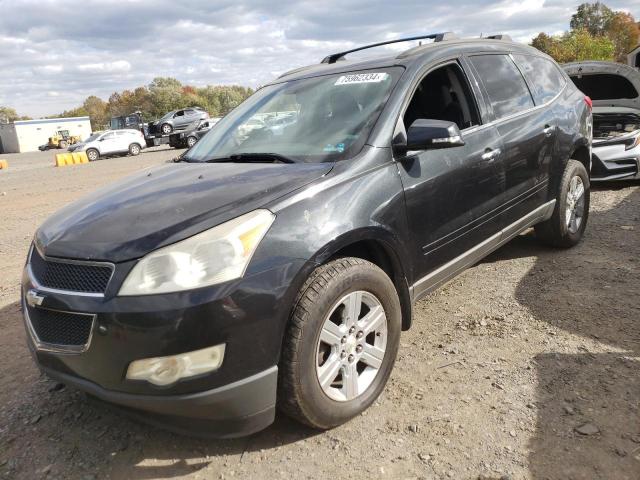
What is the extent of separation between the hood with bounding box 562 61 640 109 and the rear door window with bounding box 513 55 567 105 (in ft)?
10.3

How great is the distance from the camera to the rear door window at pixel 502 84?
3754mm

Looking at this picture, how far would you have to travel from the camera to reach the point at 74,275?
2199 millimetres

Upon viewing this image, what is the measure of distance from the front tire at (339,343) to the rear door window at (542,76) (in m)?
2.68

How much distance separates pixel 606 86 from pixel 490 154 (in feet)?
18.8

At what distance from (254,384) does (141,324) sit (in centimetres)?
53

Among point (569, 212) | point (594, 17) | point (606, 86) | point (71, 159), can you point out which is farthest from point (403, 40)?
point (594, 17)

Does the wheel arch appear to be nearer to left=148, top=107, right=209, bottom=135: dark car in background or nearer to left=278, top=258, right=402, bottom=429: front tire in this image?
left=278, top=258, right=402, bottom=429: front tire

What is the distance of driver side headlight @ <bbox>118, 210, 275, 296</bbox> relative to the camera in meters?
2.04

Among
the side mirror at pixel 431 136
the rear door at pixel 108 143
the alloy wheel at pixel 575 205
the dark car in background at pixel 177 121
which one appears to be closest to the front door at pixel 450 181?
the side mirror at pixel 431 136

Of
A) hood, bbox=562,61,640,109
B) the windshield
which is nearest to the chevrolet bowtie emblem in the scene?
the windshield

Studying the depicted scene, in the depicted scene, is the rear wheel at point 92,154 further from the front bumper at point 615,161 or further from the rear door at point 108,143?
the front bumper at point 615,161

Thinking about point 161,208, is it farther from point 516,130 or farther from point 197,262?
point 516,130

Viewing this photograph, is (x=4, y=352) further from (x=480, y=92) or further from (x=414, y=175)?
(x=480, y=92)

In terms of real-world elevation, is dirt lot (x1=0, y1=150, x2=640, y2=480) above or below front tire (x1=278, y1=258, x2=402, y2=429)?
below
